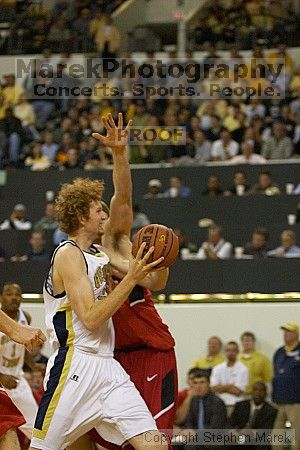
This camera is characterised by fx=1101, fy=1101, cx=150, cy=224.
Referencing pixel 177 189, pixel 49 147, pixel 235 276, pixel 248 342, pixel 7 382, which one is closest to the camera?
pixel 7 382

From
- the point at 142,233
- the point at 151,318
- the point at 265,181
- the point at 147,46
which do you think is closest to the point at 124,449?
the point at 151,318

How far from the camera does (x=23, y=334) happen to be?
19.7ft

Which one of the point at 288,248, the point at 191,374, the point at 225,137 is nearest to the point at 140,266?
the point at 191,374

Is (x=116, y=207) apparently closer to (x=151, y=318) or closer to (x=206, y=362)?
(x=151, y=318)

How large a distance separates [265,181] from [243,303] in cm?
277

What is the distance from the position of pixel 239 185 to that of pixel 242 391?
4059 millimetres

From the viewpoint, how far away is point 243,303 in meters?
12.8

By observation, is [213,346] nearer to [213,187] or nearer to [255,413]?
[255,413]

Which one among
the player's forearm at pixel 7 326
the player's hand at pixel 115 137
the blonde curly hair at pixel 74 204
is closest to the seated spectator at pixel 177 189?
the player's hand at pixel 115 137

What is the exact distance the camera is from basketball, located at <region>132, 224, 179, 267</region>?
5.90 metres

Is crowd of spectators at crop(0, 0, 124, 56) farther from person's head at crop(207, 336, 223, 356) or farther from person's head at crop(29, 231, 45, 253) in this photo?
person's head at crop(207, 336, 223, 356)

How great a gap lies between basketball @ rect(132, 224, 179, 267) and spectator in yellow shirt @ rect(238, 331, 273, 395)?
619 centimetres

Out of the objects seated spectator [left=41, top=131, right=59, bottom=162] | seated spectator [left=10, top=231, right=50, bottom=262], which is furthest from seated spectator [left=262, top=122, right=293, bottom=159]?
seated spectator [left=10, top=231, right=50, bottom=262]

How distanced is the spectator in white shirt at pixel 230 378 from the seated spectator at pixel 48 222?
404 centimetres
